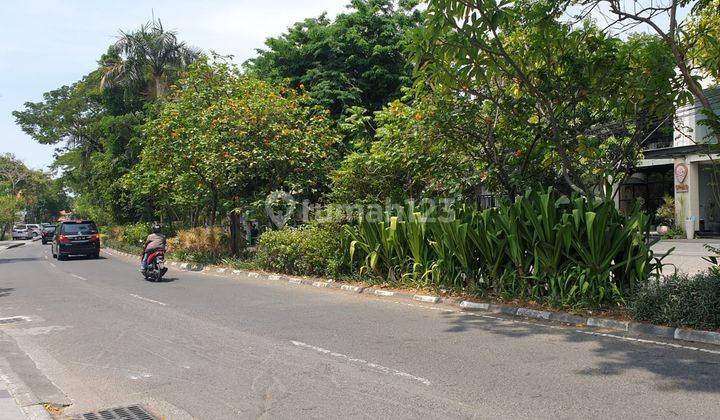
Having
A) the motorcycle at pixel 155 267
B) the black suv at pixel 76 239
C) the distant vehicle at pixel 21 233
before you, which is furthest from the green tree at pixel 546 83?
the distant vehicle at pixel 21 233

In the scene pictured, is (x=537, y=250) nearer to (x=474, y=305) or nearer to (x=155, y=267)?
(x=474, y=305)

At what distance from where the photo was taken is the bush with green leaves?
922cm

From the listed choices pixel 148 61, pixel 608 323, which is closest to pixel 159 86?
pixel 148 61

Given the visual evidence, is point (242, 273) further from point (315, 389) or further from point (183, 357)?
point (315, 389)

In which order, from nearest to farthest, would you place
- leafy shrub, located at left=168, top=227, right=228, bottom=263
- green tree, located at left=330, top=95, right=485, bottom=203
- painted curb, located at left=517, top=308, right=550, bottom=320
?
painted curb, located at left=517, top=308, right=550, bottom=320
green tree, located at left=330, top=95, right=485, bottom=203
leafy shrub, located at left=168, top=227, right=228, bottom=263

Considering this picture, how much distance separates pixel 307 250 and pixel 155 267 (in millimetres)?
4429

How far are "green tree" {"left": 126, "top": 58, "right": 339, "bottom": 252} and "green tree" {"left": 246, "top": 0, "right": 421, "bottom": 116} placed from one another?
6.09ft

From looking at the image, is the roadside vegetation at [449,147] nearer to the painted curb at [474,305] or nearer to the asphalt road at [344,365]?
the painted curb at [474,305]

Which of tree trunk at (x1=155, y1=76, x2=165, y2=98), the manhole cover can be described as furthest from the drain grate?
tree trunk at (x1=155, y1=76, x2=165, y2=98)

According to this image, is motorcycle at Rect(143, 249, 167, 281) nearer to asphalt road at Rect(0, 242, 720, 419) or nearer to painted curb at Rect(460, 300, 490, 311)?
asphalt road at Rect(0, 242, 720, 419)

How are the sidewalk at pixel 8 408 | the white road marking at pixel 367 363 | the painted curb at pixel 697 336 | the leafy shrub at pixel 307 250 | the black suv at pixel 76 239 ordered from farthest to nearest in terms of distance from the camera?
the black suv at pixel 76 239
the leafy shrub at pixel 307 250
the painted curb at pixel 697 336
the white road marking at pixel 367 363
the sidewalk at pixel 8 408

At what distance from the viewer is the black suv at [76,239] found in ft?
88.1

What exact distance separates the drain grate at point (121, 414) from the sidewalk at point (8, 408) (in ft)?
1.54

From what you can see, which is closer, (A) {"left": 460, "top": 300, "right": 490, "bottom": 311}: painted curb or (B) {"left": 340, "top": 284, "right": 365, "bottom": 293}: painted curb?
(A) {"left": 460, "top": 300, "right": 490, "bottom": 311}: painted curb
